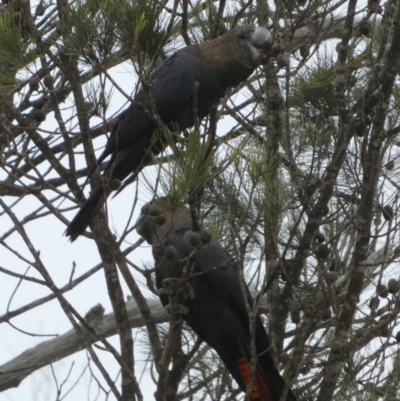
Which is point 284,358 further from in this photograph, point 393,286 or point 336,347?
point 393,286

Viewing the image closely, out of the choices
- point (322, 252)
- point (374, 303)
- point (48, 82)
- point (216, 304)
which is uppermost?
point (48, 82)

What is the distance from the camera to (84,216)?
2.80 metres

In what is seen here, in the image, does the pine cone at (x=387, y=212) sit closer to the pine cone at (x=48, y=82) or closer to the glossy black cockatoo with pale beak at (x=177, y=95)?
the glossy black cockatoo with pale beak at (x=177, y=95)

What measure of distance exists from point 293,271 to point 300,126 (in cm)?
48

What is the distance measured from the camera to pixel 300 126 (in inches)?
103

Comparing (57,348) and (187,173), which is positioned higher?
(57,348)

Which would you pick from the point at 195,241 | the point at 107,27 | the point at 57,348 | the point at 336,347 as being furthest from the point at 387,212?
the point at 57,348

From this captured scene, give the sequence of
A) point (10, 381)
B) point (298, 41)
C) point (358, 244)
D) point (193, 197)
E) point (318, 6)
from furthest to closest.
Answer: point (10, 381) → point (298, 41) → point (318, 6) → point (358, 244) → point (193, 197)

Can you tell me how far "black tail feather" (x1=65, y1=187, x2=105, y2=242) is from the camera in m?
2.79

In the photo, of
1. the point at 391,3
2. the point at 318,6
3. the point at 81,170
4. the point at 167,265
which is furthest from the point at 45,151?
the point at 391,3

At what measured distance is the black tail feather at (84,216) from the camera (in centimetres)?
279

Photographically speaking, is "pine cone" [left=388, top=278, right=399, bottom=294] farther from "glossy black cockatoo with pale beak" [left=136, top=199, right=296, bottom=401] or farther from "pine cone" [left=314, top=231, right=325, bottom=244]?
"glossy black cockatoo with pale beak" [left=136, top=199, right=296, bottom=401]

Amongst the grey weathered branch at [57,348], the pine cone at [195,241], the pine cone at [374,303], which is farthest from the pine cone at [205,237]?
the grey weathered branch at [57,348]

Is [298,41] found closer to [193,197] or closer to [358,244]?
[358,244]
